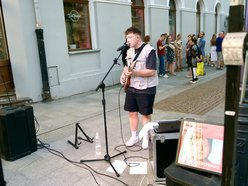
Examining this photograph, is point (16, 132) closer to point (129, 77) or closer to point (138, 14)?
point (129, 77)

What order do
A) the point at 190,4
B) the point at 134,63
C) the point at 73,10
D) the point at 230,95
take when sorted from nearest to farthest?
1. the point at 230,95
2. the point at 134,63
3. the point at 73,10
4. the point at 190,4

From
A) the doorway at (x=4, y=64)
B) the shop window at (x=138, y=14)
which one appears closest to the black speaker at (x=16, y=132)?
the doorway at (x=4, y=64)

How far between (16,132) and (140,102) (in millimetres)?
1798

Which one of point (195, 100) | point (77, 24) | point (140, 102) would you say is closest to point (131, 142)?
point (140, 102)

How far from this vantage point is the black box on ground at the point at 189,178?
1.94m

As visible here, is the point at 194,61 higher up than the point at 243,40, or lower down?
lower down

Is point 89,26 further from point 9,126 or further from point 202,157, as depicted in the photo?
point 202,157

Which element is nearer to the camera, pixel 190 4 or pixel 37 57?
pixel 37 57

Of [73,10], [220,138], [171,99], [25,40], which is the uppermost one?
[73,10]

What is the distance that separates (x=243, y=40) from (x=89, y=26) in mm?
7642

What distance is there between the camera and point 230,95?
122 centimetres

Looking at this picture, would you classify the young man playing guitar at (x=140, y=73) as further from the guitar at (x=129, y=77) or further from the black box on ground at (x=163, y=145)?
the black box on ground at (x=163, y=145)

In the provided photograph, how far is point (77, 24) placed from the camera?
8.15m

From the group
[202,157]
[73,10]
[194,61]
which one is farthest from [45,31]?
[202,157]
